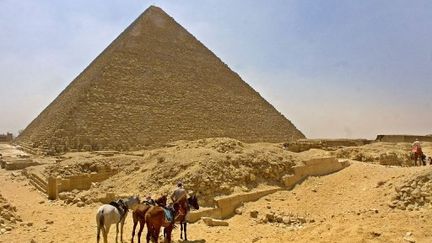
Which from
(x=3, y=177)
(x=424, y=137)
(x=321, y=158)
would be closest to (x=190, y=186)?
(x=321, y=158)

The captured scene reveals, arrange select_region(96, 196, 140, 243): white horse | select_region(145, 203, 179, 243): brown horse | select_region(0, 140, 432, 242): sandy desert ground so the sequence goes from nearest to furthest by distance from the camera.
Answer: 1. select_region(0, 140, 432, 242): sandy desert ground
2. select_region(145, 203, 179, 243): brown horse
3. select_region(96, 196, 140, 243): white horse

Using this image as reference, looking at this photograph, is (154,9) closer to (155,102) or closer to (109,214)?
(155,102)

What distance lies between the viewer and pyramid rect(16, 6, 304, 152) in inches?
1190

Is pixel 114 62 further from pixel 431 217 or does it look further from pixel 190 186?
pixel 431 217

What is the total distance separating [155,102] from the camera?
3591 centimetres

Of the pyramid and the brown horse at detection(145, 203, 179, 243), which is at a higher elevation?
the pyramid

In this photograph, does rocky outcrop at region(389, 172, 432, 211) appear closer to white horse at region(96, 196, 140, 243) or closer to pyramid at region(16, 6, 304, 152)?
white horse at region(96, 196, 140, 243)

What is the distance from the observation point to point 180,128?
115ft

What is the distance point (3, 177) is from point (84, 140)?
8.94 m

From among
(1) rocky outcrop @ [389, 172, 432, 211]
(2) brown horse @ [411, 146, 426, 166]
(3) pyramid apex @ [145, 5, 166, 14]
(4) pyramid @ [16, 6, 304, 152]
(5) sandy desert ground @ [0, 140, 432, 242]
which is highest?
(3) pyramid apex @ [145, 5, 166, 14]

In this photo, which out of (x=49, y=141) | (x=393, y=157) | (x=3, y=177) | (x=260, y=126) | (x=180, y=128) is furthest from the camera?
(x=260, y=126)

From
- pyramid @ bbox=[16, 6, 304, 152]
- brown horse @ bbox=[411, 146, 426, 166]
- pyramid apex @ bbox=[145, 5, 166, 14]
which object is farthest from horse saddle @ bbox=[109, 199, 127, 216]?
pyramid apex @ bbox=[145, 5, 166, 14]

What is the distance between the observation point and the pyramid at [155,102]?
30.2m

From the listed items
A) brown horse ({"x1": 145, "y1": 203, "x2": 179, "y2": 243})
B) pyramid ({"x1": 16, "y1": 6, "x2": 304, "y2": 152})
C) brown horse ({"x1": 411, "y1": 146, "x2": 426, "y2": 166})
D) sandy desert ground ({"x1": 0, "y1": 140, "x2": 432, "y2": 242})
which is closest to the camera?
sandy desert ground ({"x1": 0, "y1": 140, "x2": 432, "y2": 242})
